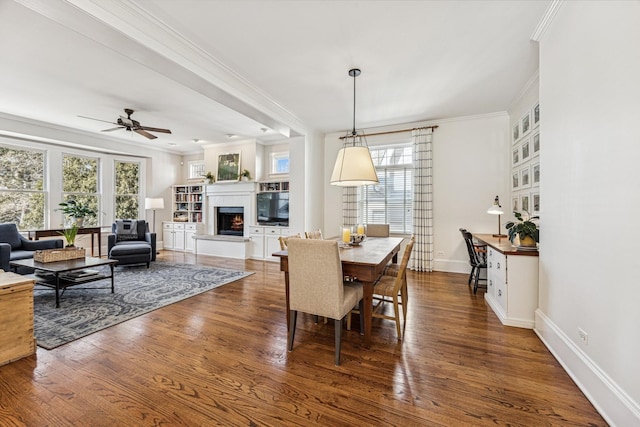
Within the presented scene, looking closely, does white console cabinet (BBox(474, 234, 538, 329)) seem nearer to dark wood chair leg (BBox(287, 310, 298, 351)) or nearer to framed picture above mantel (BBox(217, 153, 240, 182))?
dark wood chair leg (BBox(287, 310, 298, 351))

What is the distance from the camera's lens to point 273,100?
13.8 ft

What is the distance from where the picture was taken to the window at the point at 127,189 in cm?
706

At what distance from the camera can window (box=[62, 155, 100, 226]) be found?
613 cm

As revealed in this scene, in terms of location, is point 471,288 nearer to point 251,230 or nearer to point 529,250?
point 529,250

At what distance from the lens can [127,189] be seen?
7250 mm

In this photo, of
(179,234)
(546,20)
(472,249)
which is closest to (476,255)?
(472,249)

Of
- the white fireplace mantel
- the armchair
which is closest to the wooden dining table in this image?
the armchair

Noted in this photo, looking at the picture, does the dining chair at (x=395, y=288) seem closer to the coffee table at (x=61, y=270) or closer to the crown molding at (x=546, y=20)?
the crown molding at (x=546, y=20)

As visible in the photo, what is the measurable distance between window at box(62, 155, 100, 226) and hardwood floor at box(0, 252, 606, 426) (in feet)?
17.0

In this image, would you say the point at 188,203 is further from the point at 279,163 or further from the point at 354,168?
the point at 354,168

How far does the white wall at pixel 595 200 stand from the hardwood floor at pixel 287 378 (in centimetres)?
29

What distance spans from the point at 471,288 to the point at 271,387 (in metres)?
3.47

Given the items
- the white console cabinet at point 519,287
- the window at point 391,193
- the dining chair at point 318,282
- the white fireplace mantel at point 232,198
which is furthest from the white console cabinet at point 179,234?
the white console cabinet at point 519,287

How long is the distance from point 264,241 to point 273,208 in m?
0.82
